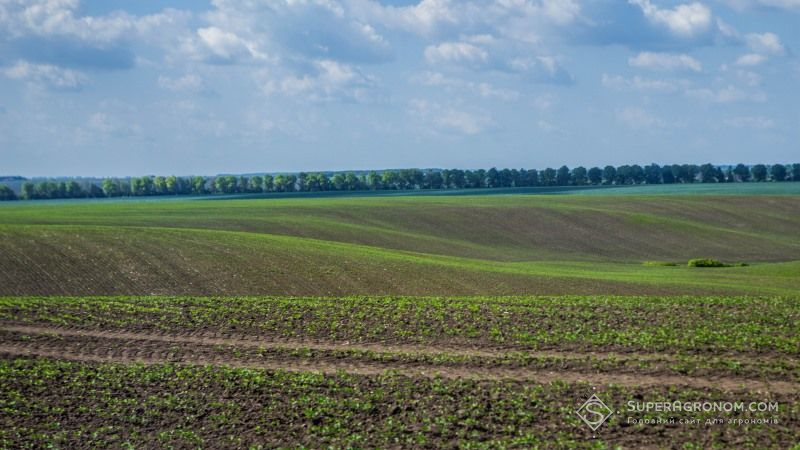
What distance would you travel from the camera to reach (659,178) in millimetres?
177000

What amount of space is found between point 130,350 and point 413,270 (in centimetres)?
1834

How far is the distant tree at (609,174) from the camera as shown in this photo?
178 m

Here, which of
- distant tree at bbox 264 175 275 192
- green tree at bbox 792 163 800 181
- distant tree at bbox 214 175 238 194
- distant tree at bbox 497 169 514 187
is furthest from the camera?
green tree at bbox 792 163 800 181

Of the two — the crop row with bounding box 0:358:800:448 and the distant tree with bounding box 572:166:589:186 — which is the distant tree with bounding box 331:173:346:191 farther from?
the crop row with bounding box 0:358:800:448

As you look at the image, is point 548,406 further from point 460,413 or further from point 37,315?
point 37,315

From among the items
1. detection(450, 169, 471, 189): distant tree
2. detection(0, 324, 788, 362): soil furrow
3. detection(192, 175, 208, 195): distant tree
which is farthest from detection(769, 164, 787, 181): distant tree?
detection(0, 324, 788, 362): soil furrow

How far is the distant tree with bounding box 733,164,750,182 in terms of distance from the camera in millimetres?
175500

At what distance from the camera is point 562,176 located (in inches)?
6900

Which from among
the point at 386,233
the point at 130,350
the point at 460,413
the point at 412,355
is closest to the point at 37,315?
the point at 130,350

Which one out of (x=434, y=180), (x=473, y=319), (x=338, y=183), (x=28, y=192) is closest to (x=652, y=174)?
(x=434, y=180)

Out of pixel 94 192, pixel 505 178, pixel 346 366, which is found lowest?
pixel 346 366

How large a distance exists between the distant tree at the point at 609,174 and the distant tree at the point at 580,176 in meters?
4.02

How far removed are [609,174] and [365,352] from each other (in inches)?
6564

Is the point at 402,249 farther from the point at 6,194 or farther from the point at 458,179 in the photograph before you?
the point at 458,179
